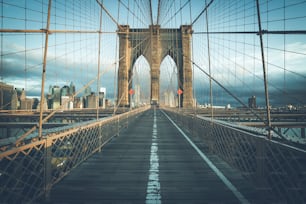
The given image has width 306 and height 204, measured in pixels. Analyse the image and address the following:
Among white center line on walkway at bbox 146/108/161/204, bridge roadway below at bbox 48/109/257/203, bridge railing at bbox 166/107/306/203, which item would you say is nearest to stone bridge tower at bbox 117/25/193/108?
bridge roadway below at bbox 48/109/257/203

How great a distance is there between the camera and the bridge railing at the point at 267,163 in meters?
2.53

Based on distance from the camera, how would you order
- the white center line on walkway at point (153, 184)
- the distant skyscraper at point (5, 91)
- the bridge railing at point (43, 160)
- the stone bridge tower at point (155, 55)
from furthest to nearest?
the stone bridge tower at point (155, 55)
the distant skyscraper at point (5, 91)
the white center line on walkway at point (153, 184)
the bridge railing at point (43, 160)

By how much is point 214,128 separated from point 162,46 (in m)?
47.8

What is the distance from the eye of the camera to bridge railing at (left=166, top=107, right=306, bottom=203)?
2.53 metres

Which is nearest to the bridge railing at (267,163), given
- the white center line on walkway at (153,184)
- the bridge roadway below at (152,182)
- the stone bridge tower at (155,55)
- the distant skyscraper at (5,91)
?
the bridge roadway below at (152,182)

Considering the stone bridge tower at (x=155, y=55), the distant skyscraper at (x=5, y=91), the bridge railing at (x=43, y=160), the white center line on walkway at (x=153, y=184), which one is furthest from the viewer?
the stone bridge tower at (x=155, y=55)

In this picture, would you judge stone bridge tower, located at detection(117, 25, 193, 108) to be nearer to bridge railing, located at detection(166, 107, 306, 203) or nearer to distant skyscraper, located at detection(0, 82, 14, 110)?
distant skyscraper, located at detection(0, 82, 14, 110)

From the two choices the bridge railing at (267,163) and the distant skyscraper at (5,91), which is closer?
the bridge railing at (267,163)

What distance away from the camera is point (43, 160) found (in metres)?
3.13

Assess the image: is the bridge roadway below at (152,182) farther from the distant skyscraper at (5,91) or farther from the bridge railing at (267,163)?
the distant skyscraper at (5,91)

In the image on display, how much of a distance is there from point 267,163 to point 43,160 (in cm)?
398

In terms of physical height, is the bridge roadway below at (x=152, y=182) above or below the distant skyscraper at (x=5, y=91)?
below

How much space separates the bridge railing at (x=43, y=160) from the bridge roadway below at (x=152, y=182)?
0.26m

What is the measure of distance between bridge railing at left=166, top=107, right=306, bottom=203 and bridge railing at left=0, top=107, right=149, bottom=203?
3.65m
